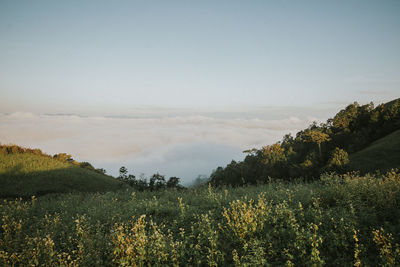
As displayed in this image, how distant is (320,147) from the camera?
47531 millimetres

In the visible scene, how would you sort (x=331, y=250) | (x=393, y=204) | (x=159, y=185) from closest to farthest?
(x=331, y=250)
(x=393, y=204)
(x=159, y=185)

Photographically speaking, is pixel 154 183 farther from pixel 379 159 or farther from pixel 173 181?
pixel 379 159

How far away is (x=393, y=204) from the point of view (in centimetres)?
638

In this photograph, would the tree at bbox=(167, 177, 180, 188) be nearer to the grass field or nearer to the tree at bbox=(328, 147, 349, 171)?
the grass field

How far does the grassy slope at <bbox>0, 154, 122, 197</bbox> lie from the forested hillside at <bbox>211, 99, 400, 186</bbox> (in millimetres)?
24401

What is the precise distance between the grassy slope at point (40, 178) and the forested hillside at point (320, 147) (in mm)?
24401

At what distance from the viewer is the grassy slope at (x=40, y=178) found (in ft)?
52.8

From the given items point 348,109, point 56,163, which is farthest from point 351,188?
point 348,109

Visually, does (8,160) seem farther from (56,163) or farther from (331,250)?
(331,250)

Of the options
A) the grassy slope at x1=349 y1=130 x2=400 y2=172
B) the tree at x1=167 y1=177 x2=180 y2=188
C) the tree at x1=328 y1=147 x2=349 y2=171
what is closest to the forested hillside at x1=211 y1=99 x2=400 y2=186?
the grassy slope at x1=349 y1=130 x2=400 y2=172

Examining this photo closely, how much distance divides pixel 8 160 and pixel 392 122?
71065 mm

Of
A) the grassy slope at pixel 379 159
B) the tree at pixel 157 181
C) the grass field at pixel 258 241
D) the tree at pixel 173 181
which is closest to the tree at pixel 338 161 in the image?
the grassy slope at pixel 379 159

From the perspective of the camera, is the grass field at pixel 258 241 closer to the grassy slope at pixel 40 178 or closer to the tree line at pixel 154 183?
the grassy slope at pixel 40 178

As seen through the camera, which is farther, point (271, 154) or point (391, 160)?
point (271, 154)
